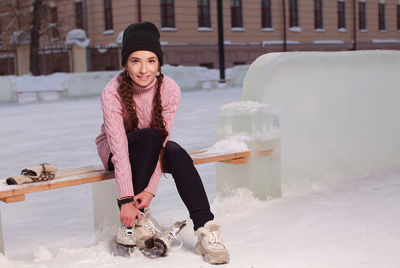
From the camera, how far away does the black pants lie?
2.86 metres

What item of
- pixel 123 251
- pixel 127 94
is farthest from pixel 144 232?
pixel 127 94

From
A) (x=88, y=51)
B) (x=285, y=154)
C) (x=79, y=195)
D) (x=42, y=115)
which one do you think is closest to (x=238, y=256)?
(x=285, y=154)

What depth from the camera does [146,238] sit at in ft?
9.52

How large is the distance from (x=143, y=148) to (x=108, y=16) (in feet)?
73.3

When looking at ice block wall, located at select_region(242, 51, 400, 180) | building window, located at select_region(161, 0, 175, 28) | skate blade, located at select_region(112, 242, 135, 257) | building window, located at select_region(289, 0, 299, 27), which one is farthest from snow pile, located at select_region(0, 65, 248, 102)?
skate blade, located at select_region(112, 242, 135, 257)

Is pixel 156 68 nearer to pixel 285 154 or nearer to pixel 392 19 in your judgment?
pixel 285 154

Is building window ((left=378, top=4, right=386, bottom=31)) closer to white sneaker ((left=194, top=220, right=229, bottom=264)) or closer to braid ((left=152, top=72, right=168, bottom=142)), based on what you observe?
braid ((left=152, top=72, right=168, bottom=142))

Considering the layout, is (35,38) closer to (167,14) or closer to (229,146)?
(167,14)

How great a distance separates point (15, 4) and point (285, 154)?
70.3ft

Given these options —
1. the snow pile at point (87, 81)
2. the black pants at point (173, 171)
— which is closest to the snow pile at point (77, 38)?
the snow pile at point (87, 81)

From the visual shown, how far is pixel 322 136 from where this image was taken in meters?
4.38

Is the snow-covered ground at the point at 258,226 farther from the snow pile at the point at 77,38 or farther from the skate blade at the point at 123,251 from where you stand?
the snow pile at the point at 77,38

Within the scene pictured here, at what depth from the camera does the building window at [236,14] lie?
2600 centimetres

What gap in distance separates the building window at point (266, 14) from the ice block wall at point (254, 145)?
24.0 metres
